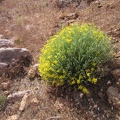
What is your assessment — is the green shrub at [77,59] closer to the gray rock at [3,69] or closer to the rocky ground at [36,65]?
the rocky ground at [36,65]

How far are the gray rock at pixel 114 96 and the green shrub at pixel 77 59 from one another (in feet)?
1.10

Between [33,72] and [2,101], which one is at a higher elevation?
[33,72]

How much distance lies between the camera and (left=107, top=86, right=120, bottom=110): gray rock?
4230 millimetres

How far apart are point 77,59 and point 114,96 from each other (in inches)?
38.1

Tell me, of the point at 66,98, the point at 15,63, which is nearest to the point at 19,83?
the point at 15,63

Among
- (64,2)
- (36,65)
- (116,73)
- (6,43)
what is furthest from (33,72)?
(64,2)

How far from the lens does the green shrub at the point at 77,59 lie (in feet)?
14.6

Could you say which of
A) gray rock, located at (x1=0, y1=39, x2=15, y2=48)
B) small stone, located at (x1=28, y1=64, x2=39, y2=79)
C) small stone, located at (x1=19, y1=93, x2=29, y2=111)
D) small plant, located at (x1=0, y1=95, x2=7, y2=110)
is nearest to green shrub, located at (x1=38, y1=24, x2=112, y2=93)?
small stone, located at (x1=19, y1=93, x2=29, y2=111)

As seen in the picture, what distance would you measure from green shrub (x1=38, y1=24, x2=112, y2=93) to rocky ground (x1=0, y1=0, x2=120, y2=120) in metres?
0.26

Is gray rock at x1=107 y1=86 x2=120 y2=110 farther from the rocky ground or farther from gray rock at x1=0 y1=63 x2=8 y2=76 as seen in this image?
gray rock at x1=0 y1=63 x2=8 y2=76

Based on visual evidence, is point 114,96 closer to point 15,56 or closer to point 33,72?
point 33,72

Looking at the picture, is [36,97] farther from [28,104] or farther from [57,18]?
[57,18]

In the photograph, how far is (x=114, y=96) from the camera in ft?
14.1

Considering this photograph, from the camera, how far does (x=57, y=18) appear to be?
8375 millimetres
